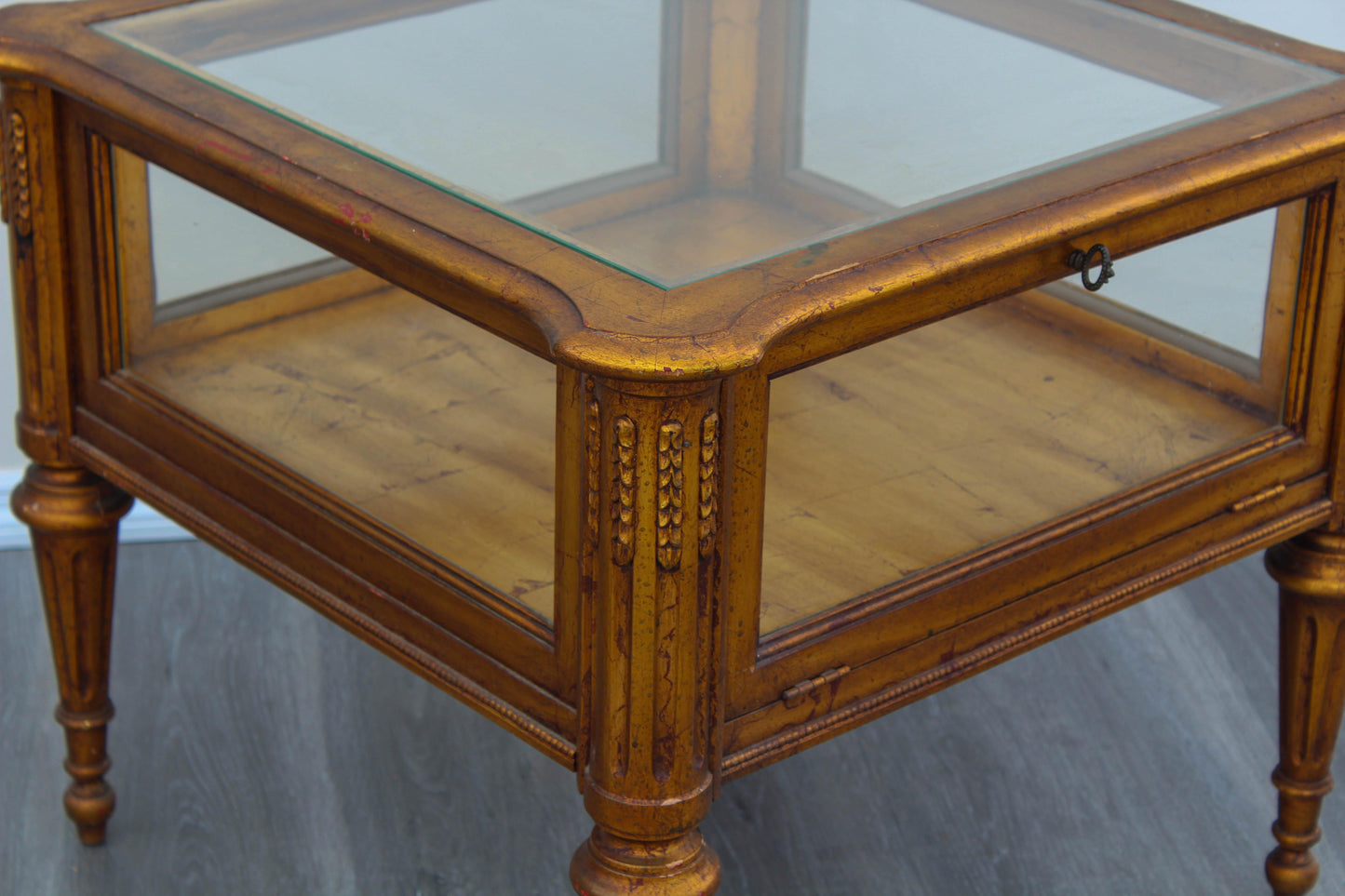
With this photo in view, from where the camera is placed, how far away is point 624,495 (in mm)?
1057

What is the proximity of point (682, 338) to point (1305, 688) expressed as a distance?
34.8 inches

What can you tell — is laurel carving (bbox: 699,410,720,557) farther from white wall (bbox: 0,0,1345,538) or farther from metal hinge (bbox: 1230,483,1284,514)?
white wall (bbox: 0,0,1345,538)

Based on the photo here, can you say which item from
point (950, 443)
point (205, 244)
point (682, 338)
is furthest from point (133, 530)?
point (682, 338)

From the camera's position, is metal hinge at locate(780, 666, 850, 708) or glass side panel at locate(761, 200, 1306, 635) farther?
glass side panel at locate(761, 200, 1306, 635)

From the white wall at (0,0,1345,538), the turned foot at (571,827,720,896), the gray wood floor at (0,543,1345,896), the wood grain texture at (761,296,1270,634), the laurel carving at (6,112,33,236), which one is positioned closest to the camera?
the turned foot at (571,827,720,896)

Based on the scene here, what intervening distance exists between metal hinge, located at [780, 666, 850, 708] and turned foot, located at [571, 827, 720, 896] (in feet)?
0.35

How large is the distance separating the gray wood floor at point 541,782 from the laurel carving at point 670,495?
32.5 inches

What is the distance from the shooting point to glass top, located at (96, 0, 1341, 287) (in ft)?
4.07

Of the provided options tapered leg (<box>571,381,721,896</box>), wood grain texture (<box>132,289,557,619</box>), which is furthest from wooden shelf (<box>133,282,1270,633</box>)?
tapered leg (<box>571,381,721,896</box>)

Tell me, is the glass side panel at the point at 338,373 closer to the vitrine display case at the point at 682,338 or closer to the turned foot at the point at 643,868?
the vitrine display case at the point at 682,338

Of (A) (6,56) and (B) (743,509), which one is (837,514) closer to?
(B) (743,509)

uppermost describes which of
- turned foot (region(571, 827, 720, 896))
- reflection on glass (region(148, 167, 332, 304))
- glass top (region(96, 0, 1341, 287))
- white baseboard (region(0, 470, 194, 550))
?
glass top (region(96, 0, 1341, 287))

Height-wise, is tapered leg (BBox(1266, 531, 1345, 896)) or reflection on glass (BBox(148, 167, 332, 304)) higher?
reflection on glass (BBox(148, 167, 332, 304))

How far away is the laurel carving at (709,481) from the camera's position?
3.44ft
